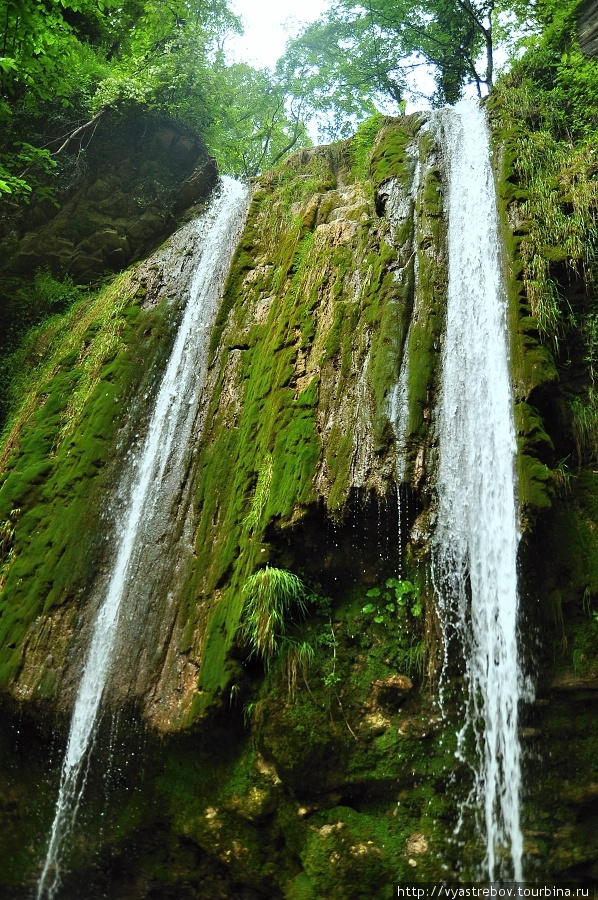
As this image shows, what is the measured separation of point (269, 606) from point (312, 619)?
0.42m

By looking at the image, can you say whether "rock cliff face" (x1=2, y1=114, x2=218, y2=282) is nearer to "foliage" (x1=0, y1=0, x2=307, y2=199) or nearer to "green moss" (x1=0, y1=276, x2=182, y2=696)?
"foliage" (x1=0, y1=0, x2=307, y2=199)

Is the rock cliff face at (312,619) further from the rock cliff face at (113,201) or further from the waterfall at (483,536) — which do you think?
the rock cliff face at (113,201)

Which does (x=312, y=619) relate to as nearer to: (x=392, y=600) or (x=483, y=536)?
(x=392, y=600)

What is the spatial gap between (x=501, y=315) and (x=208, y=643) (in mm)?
4239

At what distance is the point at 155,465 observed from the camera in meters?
6.79

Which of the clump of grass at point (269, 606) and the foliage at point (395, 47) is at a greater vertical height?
the foliage at point (395, 47)

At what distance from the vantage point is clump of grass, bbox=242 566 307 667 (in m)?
4.72

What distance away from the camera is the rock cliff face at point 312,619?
430 cm

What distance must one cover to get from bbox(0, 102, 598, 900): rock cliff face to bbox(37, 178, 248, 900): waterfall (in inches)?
6.4

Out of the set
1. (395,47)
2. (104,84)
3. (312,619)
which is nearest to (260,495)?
(312,619)

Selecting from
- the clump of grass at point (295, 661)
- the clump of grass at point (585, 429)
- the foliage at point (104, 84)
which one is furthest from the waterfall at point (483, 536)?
the foliage at point (104, 84)

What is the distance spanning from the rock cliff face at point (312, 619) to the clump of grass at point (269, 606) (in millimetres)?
91

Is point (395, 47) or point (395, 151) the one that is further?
point (395, 47)

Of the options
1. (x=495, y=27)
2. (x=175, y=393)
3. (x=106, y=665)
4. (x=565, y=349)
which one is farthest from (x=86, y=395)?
(x=495, y=27)
